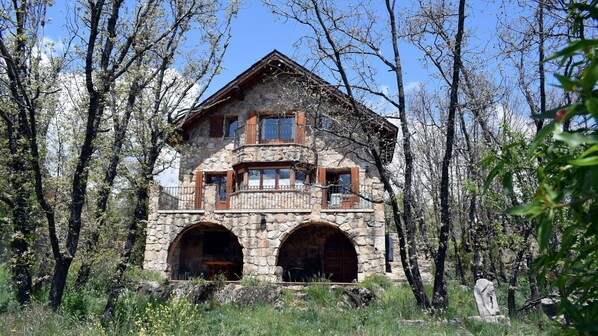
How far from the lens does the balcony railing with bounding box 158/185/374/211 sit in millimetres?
19312

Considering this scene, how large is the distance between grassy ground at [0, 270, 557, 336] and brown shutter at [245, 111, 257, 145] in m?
9.64

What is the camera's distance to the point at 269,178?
20.5 metres

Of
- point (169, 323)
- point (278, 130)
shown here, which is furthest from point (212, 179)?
point (169, 323)

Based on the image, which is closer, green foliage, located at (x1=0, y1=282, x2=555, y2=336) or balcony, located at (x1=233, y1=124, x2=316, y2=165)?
green foliage, located at (x1=0, y1=282, x2=555, y2=336)

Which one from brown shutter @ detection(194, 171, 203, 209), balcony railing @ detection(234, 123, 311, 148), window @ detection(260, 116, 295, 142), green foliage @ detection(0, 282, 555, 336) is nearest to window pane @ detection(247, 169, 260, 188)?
balcony railing @ detection(234, 123, 311, 148)

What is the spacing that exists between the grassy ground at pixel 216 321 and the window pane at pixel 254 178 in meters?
8.35

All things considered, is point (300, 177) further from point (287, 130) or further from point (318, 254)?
point (318, 254)

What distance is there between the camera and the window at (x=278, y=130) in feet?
68.9

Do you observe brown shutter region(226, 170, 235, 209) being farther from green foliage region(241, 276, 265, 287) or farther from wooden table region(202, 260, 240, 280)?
green foliage region(241, 276, 265, 287)

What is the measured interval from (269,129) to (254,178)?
2.26m

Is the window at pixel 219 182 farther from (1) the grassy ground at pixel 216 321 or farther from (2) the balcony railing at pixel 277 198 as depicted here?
(1) the grassy ground at pixel 216 321

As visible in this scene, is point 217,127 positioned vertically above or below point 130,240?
above

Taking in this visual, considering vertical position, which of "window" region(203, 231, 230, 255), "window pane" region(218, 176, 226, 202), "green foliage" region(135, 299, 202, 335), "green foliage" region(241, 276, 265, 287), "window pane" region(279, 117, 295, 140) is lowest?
"green foliage" region(241, 276, 265, 287)

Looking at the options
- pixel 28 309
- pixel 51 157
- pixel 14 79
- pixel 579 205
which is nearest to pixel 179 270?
pixel 51 157
